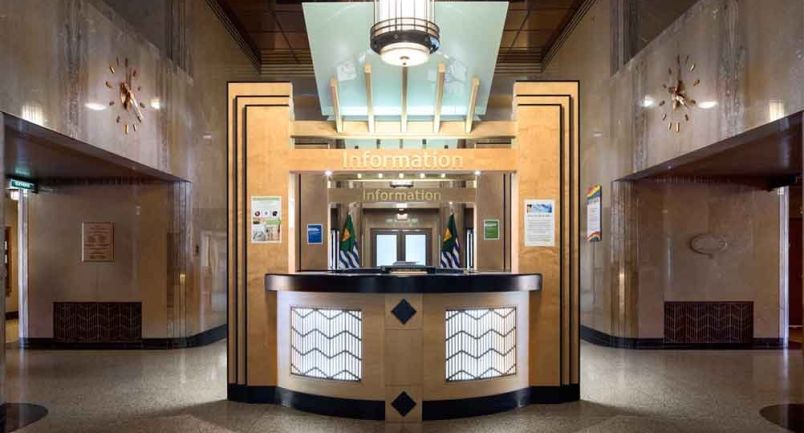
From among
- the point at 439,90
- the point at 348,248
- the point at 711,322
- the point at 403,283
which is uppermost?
the point at 439,90

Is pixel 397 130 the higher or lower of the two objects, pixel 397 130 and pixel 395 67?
the lower

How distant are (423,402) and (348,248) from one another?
29.8 feet

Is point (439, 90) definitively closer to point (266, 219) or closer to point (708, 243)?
point (266, 219)

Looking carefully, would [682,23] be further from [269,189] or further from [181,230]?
[181,230]

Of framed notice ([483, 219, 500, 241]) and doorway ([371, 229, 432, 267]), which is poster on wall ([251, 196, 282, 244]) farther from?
doorway ([371, 229, 432, 267])

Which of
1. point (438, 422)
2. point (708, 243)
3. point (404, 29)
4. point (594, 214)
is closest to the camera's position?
point (404, 29)

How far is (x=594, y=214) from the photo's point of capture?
9.84 m

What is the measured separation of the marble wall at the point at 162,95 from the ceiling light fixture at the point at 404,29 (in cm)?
310

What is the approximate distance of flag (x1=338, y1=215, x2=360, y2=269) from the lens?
13953mm

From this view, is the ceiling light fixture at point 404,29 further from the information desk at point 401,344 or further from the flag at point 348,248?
the flag at point 348,248

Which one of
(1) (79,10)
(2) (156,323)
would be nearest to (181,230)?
(2) (156,323)

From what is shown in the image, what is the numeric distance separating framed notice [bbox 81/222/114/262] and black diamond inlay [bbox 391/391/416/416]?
19.8ft

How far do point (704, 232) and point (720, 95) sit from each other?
12.0 ft

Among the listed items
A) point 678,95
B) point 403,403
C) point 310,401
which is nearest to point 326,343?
point 310,401
